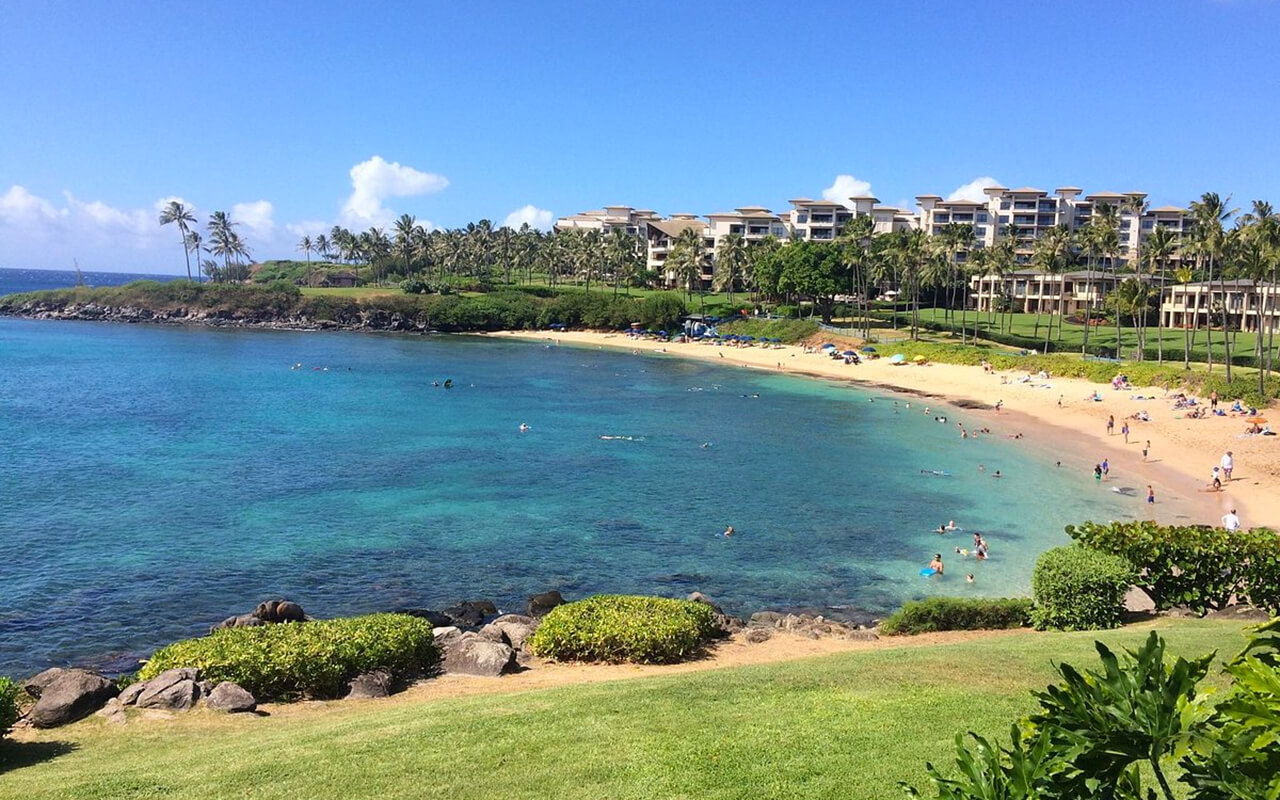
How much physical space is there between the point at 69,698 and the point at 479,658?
817 centimetres

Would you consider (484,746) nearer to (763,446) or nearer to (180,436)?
(763,446)

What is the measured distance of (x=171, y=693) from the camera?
57.9ft

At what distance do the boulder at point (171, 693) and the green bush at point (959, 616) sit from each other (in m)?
17.2

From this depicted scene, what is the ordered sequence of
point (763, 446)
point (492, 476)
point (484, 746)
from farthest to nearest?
point (763, 446) < point (492, 476) < point (484, 746)

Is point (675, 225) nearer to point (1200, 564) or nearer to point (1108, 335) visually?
point (1108, 335)

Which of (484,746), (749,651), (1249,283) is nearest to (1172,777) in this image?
(484,746)

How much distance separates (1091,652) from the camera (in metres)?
17.0

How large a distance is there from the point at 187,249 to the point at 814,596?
184189mm

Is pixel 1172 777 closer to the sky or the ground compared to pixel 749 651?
closer to the sky

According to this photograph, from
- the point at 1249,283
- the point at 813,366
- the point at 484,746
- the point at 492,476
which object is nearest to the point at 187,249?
the point at 813,366

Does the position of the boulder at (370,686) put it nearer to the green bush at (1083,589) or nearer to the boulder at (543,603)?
the boulder at (543,603)

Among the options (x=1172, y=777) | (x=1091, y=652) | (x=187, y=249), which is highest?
(x=187, y=249)

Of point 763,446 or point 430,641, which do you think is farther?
point 763,446

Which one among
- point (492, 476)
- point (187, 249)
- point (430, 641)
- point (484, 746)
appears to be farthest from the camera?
point (187, 249)
